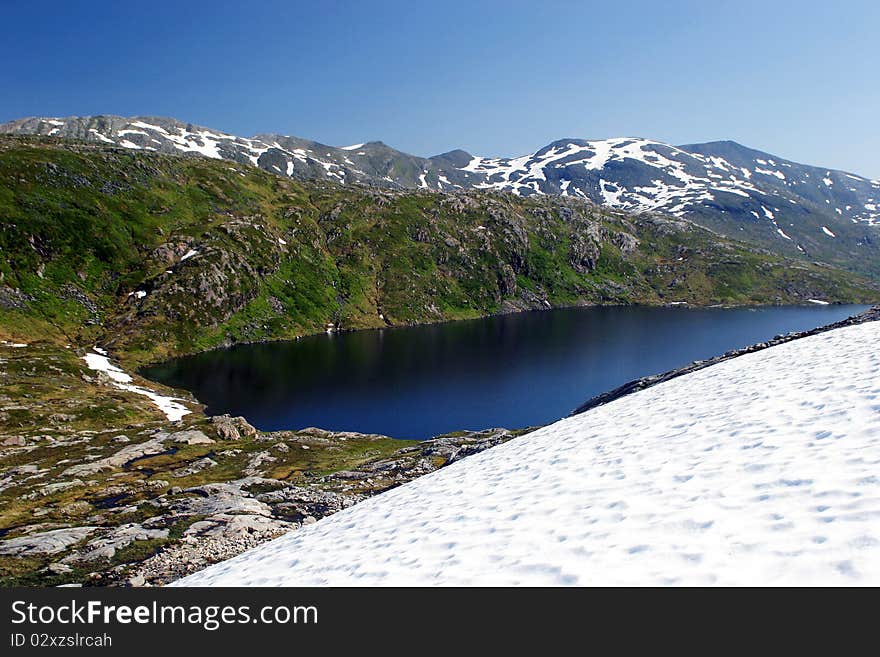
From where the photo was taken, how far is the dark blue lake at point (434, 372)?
91875mm

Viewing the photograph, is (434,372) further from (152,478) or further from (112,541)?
(112,541)

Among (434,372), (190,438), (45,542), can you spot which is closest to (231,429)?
(190,438)

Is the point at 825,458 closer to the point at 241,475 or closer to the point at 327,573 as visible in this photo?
the point at 327,573

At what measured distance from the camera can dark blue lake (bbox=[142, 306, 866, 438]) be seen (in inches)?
3617

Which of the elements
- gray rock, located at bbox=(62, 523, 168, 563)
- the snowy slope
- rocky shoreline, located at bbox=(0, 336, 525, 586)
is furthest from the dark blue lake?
the snowy slope

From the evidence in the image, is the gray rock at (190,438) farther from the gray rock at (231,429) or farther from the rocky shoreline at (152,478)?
the gray rock at (231,429)

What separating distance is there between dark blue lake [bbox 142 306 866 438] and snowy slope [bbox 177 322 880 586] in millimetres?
68839

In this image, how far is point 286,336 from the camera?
165125 millimetres

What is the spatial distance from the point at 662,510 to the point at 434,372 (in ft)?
372

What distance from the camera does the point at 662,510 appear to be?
30.5 feet

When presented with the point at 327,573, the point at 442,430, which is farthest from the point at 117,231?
the point at 327,573

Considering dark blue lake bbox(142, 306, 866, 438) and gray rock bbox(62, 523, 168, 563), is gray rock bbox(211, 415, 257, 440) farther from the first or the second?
gray rock bbox(62, 523, 168, 563)

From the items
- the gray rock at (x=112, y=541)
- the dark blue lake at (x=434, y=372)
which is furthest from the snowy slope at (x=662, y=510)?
the dark blue lake at (x=434, y=372)

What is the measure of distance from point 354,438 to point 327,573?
5693 centimetres
